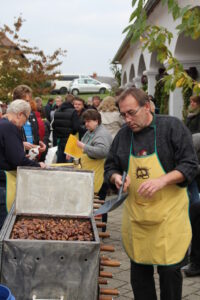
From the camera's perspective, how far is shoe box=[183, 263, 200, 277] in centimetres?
568

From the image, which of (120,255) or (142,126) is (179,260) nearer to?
(142,126)

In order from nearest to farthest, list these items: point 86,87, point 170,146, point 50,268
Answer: point 50,268 < point 170,146 < point 86,87

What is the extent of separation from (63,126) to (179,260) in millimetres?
6615

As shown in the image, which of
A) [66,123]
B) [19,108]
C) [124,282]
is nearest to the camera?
[19,108]

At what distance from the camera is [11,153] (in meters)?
4.98

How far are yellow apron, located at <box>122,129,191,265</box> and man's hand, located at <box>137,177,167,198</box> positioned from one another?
16 cm

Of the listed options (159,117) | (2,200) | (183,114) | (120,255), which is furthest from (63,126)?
(159,117)

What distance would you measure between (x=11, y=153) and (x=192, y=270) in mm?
2256

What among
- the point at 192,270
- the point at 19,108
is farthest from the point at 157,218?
the point at 192,270

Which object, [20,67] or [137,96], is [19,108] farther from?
[20,67]

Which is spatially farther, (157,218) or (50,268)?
(157,218)

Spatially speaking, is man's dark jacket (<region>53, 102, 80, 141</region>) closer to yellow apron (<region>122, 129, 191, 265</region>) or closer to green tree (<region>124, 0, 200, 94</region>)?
green tree (<region>124, 0, 200, 94</region>)

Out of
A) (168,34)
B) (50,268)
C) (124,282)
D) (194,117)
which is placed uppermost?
(168,34)

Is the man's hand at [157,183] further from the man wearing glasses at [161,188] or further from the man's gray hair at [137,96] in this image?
the man's gray hair at [137,96]
